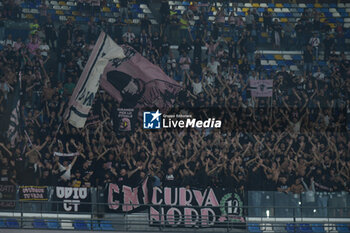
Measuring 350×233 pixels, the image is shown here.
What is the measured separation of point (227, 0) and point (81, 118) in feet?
28.6

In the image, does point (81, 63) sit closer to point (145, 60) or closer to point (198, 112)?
point (145, 60)

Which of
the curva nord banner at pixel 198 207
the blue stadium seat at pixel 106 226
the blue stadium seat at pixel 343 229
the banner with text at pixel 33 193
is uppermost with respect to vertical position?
the banner with text at pixel 33 193

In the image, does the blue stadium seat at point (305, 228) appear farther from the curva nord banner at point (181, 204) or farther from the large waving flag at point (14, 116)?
the large waving flag at point (14, 116)

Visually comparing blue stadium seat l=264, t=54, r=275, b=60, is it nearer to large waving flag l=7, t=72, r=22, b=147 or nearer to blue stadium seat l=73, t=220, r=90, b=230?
large waving flag l=7, t=72, r=22, b=147

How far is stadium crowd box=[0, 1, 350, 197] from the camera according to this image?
19625 millimetres

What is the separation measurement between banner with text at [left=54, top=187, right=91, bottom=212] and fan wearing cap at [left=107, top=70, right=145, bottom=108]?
445cm

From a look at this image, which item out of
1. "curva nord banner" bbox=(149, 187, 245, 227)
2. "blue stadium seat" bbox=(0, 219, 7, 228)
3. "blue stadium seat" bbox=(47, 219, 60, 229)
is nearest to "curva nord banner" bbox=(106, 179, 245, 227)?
"curva nord banner" bbox=(149, 187, 245, 227)

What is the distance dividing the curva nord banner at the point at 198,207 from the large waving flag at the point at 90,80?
485cm

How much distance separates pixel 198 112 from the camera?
21.7 metres

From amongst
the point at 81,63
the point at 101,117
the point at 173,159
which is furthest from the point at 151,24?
the point at 173,159

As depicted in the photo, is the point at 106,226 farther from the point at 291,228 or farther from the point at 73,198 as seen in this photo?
the point at 291,228

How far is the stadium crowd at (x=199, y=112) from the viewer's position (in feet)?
64.4

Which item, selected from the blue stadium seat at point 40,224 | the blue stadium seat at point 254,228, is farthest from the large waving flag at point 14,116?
the blue stadium seat at point 254,228

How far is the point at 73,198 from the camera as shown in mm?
18453
